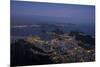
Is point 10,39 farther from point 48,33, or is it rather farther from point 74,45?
point 74,45

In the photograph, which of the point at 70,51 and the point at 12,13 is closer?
the point at 12,13

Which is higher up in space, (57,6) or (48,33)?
(57,6)

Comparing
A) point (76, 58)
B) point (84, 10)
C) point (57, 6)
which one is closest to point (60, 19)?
point (57, 6)

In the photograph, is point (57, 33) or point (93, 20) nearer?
point (57, 33)

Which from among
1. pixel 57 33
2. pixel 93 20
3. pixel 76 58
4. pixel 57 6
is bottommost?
pixel 76 58

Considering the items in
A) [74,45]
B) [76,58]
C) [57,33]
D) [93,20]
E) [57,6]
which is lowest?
[76,58]

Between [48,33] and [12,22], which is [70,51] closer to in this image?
[48,33]

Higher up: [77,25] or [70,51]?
[77,25]

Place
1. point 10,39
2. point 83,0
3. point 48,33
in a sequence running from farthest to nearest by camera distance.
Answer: point 83,0 → point 48,33 → point 10,39

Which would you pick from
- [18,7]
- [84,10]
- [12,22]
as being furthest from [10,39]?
[84,10]

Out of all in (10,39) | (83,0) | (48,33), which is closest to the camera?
(10,39)
